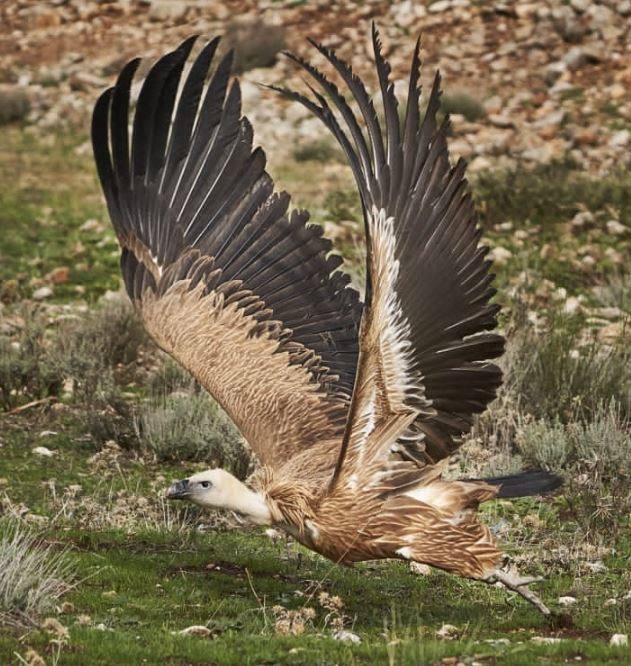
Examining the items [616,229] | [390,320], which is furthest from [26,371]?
[616,229]

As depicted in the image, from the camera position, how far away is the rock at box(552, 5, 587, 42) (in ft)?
67.7

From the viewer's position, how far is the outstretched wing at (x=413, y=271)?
233 inches

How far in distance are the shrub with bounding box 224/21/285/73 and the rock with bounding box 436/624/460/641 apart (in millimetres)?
15578

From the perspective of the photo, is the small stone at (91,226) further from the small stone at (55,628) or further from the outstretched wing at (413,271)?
the small stone at (55,628)

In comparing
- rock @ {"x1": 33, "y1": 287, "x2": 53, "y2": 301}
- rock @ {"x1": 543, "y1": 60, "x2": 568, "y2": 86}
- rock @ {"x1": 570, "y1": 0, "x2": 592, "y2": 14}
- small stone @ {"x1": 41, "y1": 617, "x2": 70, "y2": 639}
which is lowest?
rock @ {"x1": 33, "y1": 287, "x2": 53, "y2": 301}

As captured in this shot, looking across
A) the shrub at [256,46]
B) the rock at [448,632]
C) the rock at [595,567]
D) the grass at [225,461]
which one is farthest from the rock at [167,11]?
the rock at [448,632]

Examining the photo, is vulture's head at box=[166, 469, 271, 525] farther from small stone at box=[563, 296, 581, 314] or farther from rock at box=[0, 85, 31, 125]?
rock at box=[0, 85, 31, 125]

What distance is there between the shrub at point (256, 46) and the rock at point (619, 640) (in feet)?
52.3

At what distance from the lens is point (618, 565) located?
783cm

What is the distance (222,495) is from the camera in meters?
6.48

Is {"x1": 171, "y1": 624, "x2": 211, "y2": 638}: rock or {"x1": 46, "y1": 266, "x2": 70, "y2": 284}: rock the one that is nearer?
{"x1": 171, "y1": 624, "x2": 211, "y2": 638}: rock

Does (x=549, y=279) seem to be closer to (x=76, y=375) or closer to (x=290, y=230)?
(x=76, y=375)

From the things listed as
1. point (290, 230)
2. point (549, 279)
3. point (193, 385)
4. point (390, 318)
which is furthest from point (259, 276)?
point (549, 279)

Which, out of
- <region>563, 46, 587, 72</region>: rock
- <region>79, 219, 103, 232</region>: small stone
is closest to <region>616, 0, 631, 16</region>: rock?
<region>563, 46, 587, 72</region>: rock
